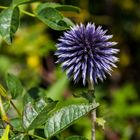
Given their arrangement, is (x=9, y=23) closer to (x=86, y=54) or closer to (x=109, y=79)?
(x=86, y=54)

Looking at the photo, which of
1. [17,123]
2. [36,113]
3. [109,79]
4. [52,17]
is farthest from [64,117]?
[109,79]

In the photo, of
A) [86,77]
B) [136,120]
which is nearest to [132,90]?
[136,120]

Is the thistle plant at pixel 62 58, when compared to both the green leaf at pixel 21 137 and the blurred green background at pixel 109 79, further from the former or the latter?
the blurred green background at pixel 109 79

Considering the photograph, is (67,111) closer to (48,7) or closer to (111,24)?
(48,7)

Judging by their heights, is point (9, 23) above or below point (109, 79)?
above

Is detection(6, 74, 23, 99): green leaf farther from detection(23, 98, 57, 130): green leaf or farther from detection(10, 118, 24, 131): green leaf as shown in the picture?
detection(23, 98, 57, 130): green leaf

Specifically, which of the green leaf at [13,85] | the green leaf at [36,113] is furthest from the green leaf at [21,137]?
the green leaf at [13,85]
